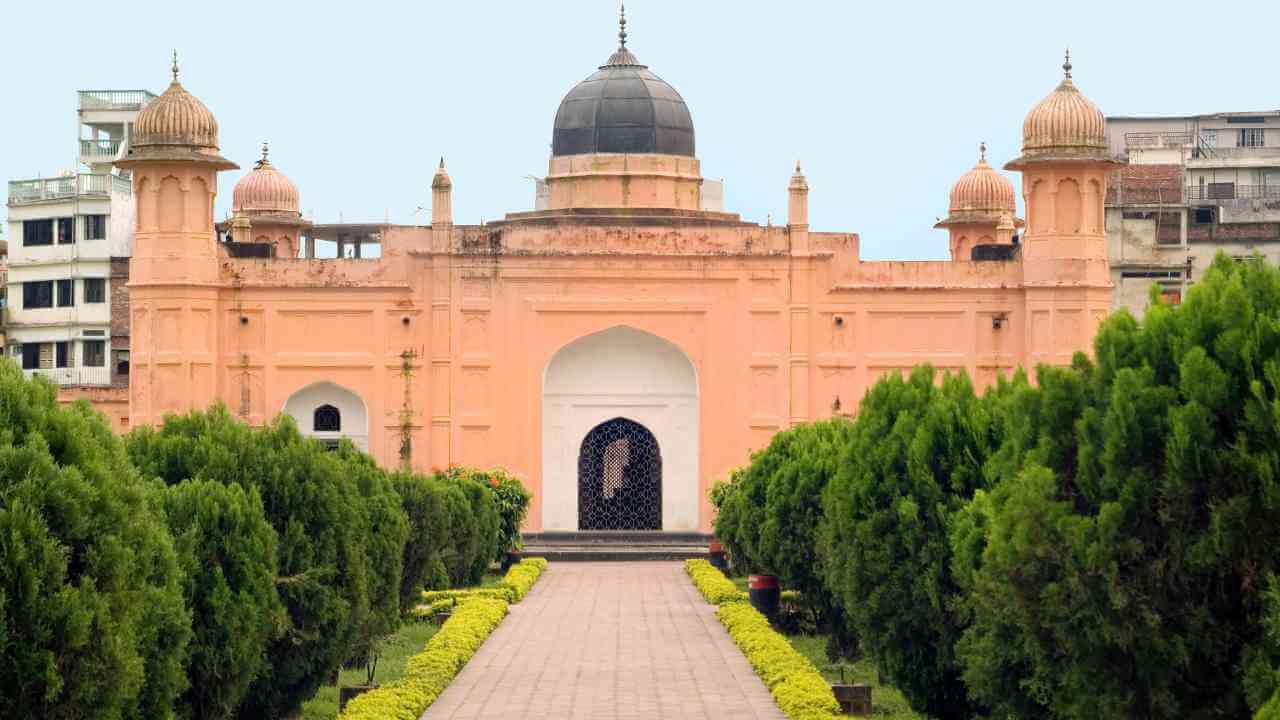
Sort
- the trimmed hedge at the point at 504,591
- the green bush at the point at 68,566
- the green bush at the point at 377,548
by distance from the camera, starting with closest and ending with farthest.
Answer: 1. the green bush at the point at 68,566
2. the green bush at the point at 377,548
3. the trimmed hedge at the point at 504,591

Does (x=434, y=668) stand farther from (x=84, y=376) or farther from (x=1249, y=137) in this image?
(x=1249, y=137)

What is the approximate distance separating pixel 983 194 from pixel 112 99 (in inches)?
821

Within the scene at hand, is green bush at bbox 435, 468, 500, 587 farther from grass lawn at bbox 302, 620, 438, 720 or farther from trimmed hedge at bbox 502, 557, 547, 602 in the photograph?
grass lawn at bbox 302, 620, 438, 720

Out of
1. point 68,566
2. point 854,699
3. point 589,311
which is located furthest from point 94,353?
point 68,566

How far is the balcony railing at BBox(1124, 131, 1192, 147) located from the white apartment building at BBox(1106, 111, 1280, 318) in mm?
24

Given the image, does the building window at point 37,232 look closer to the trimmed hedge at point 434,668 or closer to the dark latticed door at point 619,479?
the dark latticed door at point 619,479

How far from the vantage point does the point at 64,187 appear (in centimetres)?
5003

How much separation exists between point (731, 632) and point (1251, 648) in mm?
12777

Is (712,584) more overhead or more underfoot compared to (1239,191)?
more underfoot

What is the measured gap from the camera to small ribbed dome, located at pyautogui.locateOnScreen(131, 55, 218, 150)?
3600 centimetres

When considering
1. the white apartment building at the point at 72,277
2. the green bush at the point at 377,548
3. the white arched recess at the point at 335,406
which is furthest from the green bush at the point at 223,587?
the white apartment building at the point at 72,277

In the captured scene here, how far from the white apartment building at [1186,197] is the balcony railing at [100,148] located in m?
23.0

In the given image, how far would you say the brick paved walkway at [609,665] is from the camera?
53.7ft

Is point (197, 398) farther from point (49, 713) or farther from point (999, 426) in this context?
point (49, 713)
